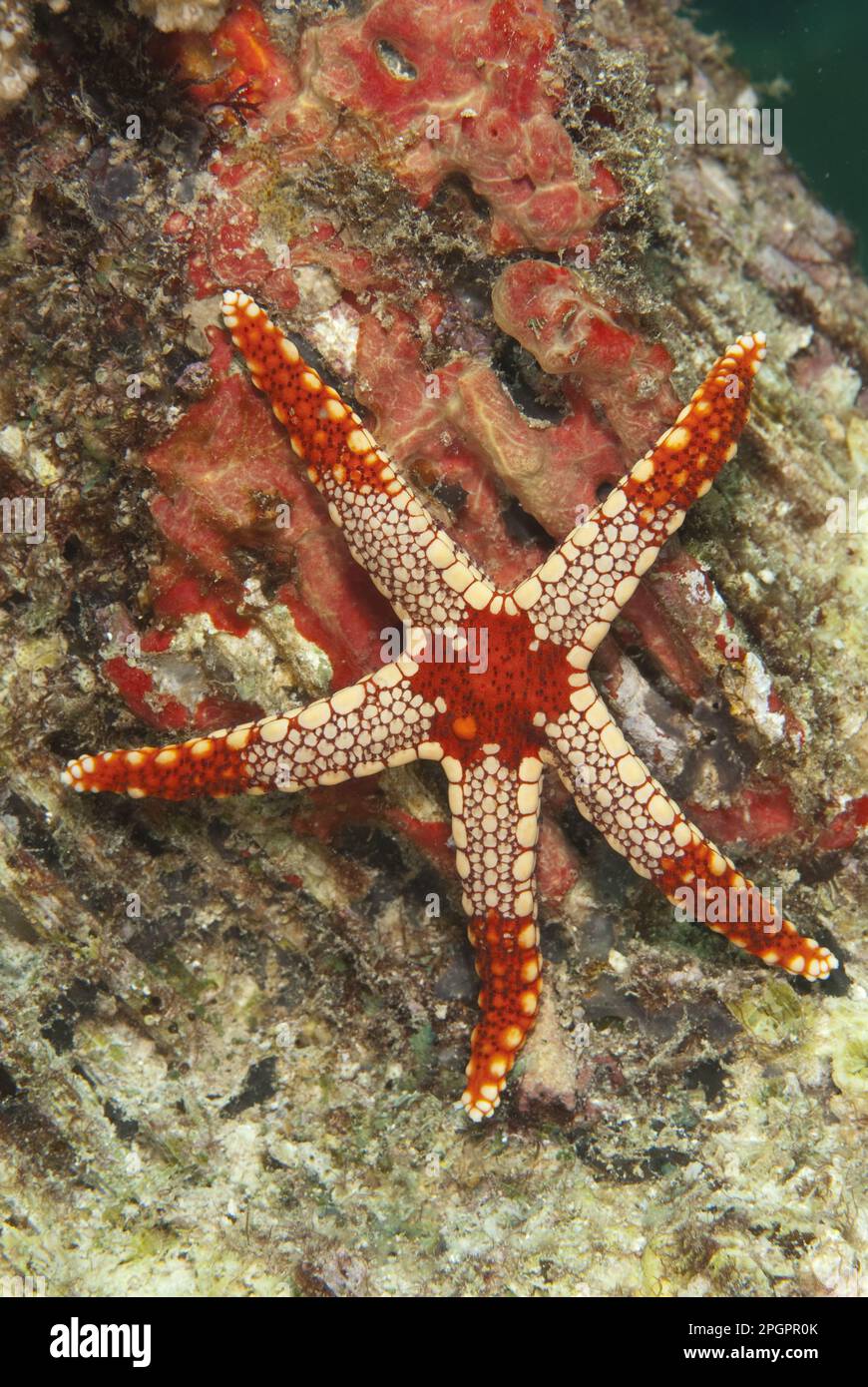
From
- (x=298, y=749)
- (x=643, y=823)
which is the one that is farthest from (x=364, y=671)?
(x=643, y=823)

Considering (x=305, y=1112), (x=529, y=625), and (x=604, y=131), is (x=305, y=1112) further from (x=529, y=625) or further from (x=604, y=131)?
(x=604, y=131)

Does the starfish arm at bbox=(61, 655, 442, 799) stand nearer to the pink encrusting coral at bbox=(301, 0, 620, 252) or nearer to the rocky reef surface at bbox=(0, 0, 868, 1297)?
the rocky reef surface at bbox=(0, 0, 868, 1297)

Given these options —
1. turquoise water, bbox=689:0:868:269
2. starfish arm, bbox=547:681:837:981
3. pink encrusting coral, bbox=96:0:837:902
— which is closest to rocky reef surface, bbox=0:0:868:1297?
pink encrusting coral, bbox=96:0:837:902

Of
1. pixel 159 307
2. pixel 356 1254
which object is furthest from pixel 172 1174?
pixel 159 307

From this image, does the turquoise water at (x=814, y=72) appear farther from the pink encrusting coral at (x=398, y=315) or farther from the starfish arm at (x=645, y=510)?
the starfish arm at (x=645, y=510)

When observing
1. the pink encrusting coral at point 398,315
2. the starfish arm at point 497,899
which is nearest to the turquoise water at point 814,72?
the pink encrusting coral at point 398,315

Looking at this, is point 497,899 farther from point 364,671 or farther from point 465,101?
point 465,101
